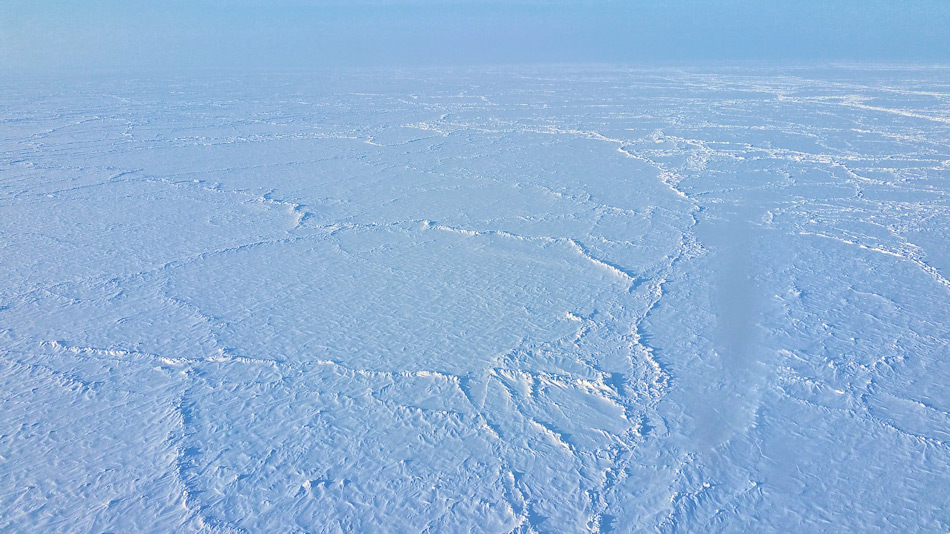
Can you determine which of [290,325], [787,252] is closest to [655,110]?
[787,252]

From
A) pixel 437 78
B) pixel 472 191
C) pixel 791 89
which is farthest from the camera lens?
pixel 437 78

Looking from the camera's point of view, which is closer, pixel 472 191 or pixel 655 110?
pixel 472 191

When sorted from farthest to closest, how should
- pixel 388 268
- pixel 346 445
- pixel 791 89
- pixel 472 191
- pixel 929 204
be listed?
pixel 791 89 < pixel 472 191 < pixel 929 204 < pixel 388 268 < pixel 346 445

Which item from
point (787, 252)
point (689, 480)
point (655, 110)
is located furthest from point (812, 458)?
point (655, 110)

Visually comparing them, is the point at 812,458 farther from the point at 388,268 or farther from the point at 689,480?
the point at 388,268

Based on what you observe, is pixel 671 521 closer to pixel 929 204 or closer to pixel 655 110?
pixel 929 204

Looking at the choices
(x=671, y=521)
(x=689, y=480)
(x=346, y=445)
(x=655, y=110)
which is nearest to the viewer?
(x=671, y=521)
